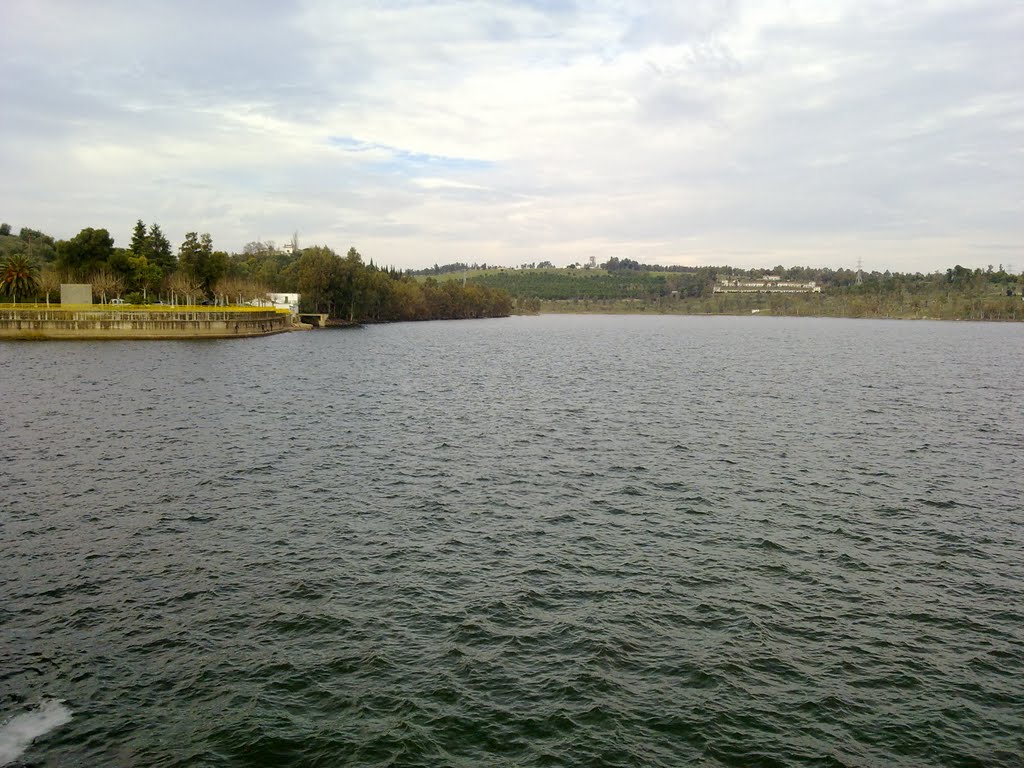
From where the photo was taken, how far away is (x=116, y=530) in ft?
92.0

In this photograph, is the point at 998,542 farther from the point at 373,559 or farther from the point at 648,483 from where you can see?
the point at 373,559

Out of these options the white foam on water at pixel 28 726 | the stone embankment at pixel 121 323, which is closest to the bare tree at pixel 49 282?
the stone embankment at pixel 121 323

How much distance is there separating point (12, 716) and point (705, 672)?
1680 cm

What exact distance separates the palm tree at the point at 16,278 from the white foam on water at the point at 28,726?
151077mm

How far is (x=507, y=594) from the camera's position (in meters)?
22.7

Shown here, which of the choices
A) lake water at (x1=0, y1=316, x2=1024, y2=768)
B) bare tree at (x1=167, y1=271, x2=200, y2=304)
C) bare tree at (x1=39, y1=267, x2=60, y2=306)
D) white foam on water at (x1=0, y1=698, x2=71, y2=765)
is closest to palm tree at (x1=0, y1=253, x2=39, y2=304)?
bare tree at (x1=39, y1=267, x2=60, y2=306)

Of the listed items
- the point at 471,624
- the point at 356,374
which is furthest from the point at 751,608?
the point at 356,374

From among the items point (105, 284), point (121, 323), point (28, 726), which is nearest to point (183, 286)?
point (105, 284)

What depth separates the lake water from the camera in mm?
15875

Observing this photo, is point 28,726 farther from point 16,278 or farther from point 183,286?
point 183,286

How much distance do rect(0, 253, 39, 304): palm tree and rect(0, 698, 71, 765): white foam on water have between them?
151 meters

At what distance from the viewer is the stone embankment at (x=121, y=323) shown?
127 metres

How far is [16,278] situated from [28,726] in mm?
153015

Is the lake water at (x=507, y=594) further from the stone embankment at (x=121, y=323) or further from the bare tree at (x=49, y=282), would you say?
the bare tree at (x=49, y=282)
